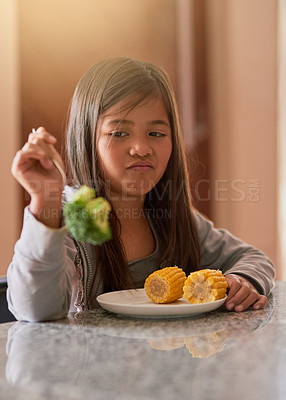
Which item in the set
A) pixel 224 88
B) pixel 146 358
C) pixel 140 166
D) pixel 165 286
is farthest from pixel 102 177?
pixel 224 88

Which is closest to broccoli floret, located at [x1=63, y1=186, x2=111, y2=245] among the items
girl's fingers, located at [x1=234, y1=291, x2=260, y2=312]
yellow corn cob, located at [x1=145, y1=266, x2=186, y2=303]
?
yellow corn cob, located at [x1=145, y1=266, x2=186, y2=303]

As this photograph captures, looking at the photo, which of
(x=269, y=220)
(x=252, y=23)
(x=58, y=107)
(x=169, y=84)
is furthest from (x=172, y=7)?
(x=169, y=84)

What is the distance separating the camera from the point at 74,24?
7.87 ft

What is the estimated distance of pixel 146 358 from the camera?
59 cm

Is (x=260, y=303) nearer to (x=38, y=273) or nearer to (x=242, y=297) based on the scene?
(x=242, y=297)

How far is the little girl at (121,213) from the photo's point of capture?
0.81 meters

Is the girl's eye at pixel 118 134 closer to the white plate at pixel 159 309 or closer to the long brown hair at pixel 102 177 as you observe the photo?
the long brown hair at pixel 102 177

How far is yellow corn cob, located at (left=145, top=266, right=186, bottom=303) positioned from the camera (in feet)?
2.83

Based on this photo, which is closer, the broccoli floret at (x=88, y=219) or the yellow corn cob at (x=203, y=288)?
the broccoli floret at (x=88, y=219)

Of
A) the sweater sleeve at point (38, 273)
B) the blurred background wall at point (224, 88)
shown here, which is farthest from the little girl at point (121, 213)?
the blurred background wall at point (224, 88)

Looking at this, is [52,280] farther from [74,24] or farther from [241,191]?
[241,191]

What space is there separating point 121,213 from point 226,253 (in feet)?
0.93

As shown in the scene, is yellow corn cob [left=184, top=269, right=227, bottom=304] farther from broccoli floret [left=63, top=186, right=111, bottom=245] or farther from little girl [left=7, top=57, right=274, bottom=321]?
broccoli floret [left=63, top=186, right=111, bottom=245]

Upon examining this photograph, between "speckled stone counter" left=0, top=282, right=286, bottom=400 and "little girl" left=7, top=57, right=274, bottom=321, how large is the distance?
85mm
